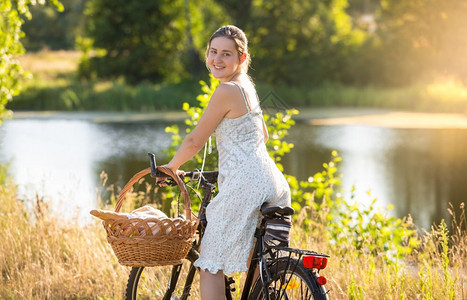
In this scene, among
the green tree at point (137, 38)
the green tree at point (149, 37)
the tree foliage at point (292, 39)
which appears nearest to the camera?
the tree foliage at point (292, 39)

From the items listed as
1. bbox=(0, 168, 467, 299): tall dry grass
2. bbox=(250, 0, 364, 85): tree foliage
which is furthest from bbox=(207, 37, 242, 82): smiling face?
bbox=(250, 0, 364, 85): tree foliage

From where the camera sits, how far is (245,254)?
3.13 metres

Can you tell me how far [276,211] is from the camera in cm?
298

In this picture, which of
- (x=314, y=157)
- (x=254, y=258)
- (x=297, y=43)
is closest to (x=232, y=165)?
(x=254, y=258)

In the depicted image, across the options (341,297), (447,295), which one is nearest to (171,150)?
(341,297)

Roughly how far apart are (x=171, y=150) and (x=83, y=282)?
1756mm

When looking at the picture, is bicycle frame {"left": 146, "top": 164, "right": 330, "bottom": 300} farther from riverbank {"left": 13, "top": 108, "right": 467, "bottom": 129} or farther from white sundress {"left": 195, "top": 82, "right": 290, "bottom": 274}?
riverbank {"left": 13, "top": 108, "right": 467, "bottom": 129}

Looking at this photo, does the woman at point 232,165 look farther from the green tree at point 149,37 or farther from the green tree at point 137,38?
the green tree at point 137,38

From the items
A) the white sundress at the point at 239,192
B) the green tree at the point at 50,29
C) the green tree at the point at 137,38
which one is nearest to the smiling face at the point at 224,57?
the white sundress at the point at 239,192

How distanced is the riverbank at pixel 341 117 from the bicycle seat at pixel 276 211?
1809 cm

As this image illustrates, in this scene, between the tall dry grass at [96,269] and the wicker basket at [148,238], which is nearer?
the wicker basket at [148,238]

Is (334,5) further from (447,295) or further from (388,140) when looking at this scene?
(447,295)

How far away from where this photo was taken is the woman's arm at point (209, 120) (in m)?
3.04

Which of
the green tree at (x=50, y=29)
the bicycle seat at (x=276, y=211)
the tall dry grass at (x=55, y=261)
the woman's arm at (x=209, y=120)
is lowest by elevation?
the tall dry grass at (x=55, y=261)
